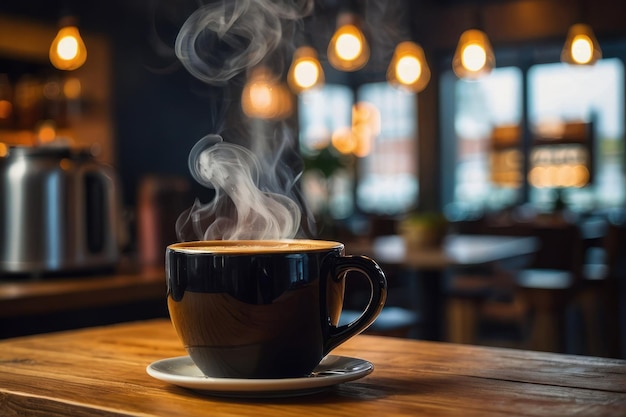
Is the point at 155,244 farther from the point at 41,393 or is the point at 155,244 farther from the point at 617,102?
the point at 617,102

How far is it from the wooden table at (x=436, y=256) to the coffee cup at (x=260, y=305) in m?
2.86

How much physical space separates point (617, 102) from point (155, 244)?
22.6ft

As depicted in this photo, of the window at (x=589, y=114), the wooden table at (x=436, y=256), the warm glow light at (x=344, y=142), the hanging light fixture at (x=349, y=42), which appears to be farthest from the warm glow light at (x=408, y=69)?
the window at (x=589, y=114)

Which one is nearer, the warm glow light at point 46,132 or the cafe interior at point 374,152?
the cafe interior at point 374,152

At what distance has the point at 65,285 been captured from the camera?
1952 mm

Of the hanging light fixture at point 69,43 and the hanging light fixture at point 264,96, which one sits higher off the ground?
the hanging light fixture at point 264,96

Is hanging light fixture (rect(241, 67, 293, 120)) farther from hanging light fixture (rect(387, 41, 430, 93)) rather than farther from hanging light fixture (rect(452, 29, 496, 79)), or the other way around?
hanging light fixture (rect(452, 29, 496, 79))

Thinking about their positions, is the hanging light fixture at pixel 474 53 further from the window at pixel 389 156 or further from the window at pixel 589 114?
the window at pixel 389 156

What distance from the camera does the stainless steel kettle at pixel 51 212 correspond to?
203 centimetres

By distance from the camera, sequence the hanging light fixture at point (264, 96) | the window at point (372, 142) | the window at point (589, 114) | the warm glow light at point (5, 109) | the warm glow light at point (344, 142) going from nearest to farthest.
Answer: the warm glow light at point (5, 109)
the hanging light fixture at point (264, 96)
the window at point (589, 114)
the warm glow light at point (344, 142)
the window at point (372, 142)

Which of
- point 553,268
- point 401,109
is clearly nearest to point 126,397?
point 553,268

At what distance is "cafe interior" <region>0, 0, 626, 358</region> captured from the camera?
2.09 metres

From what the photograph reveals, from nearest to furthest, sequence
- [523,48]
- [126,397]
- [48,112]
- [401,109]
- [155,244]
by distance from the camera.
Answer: [126,397] → [155,244] → [48,112] → [523,48] → [401,109]

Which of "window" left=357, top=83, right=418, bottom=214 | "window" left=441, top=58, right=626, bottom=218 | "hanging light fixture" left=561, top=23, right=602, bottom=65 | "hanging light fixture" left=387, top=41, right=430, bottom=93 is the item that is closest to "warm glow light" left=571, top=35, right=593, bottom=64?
"hanging light fixture" left=561, top=23, right=602, bottom=65
